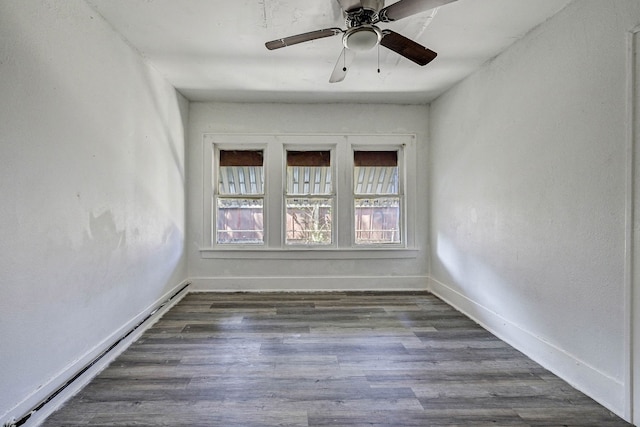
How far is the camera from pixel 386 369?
216 cm

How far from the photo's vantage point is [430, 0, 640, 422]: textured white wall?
1741 millimetres

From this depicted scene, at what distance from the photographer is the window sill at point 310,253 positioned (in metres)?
4.08

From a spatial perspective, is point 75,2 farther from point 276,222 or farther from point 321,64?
point 276,222

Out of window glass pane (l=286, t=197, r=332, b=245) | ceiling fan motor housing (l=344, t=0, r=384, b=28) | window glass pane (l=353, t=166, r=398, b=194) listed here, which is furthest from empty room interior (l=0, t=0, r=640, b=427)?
window glass pane (l=286, t=197, r=332, b=245)

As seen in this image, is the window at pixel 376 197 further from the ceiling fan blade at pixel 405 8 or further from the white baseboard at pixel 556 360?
the ceiling fan blade at pixel 405 8

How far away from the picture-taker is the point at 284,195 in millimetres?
4148

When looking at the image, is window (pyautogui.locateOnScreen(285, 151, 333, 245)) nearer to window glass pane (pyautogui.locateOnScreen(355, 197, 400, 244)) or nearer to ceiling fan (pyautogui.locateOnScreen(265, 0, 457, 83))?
window glass pane (pyautogui.locateOnScreen(355, 197, 400, 244))

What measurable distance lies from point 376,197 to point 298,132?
1.37m

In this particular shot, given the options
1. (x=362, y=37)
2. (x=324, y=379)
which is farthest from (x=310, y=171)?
(x=324, y=379)

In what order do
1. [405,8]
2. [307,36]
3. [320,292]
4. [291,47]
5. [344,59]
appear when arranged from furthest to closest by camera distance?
[320,292]
[291,47]
[344,59]
[307,36]
[405,8]

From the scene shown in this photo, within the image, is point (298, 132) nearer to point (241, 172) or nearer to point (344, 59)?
point (241, 172)

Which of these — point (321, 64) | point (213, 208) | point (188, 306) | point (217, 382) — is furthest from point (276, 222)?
point (217, 382)

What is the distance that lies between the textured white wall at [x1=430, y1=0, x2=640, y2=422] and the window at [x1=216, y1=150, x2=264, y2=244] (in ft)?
8.41

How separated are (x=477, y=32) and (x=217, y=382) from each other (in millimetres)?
3161
